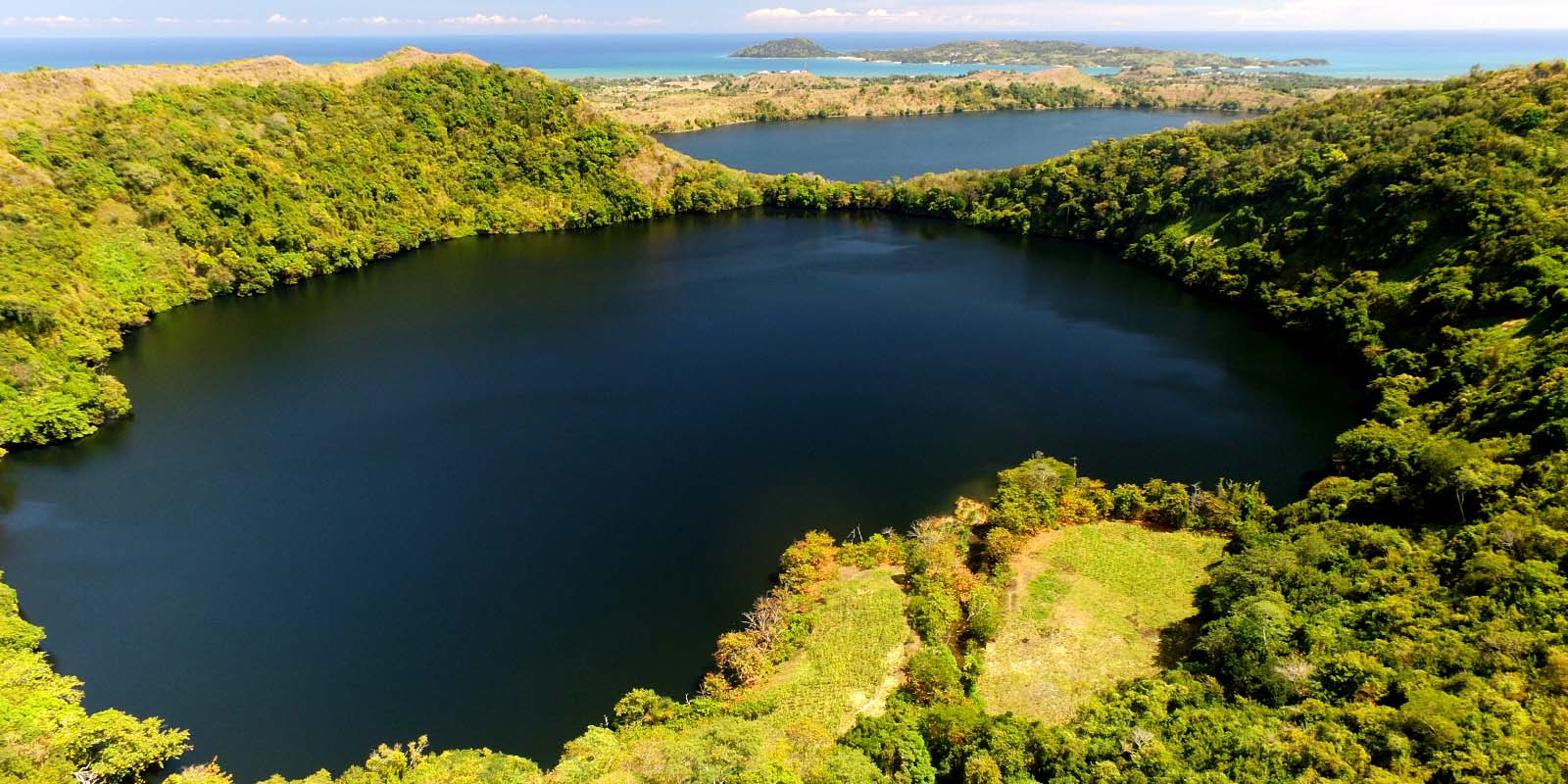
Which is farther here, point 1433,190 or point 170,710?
point 1433,190

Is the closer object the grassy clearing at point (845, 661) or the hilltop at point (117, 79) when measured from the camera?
the grassy clearing at point (845, 661)

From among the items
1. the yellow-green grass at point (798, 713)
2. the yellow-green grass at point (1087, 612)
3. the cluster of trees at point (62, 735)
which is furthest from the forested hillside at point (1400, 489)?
the cluster of trees at point (62, 735)

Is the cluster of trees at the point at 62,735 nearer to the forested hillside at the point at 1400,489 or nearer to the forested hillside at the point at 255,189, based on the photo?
the forested hillside at the point at 255,189

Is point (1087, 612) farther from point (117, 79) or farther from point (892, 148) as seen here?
point (892, 148)

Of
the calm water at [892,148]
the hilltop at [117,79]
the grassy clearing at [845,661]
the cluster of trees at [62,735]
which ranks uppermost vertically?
the hilltop at [117,79]

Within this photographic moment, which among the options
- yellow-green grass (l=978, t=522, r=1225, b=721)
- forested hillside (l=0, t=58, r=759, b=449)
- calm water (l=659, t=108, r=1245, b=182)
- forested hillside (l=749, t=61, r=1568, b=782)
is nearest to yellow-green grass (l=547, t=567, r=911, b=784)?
forested hillside (l=749, t=61, r=1568, b=782)

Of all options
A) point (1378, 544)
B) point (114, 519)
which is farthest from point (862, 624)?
point (114, 519)

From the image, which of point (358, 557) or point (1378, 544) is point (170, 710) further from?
point (1378, 544)
